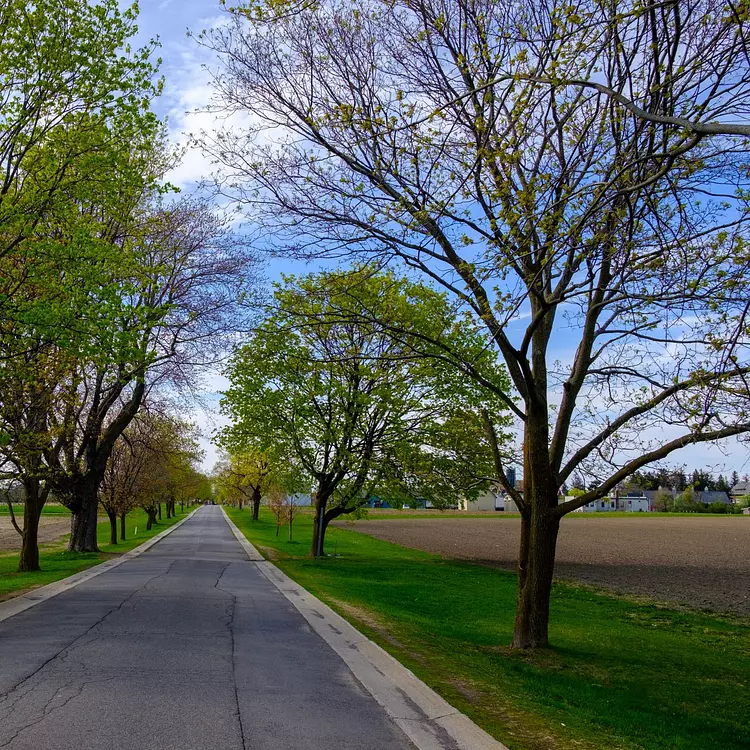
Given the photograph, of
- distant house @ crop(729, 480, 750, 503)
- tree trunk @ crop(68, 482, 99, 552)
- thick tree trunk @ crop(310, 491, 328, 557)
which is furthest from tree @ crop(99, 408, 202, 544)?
distant house @ crop(729, 480, 750, 503)

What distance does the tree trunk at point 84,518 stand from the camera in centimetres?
2667

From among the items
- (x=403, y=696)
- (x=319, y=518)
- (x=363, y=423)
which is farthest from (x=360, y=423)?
(x=403, y=696)

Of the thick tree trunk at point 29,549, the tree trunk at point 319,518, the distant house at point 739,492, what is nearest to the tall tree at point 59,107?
the thick tree trunk at point 29,549

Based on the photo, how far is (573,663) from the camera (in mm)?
10367

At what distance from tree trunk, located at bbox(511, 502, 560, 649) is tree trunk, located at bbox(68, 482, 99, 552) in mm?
20269

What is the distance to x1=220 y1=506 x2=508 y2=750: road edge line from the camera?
18.4ft

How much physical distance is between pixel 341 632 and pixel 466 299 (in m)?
5.29

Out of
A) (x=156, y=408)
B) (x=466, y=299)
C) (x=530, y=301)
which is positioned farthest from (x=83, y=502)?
(x=466, y=299)

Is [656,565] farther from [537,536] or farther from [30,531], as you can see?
[30,531]

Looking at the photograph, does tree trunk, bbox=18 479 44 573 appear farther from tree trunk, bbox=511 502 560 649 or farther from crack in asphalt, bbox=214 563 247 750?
tree trunk, bbox=511 502 560 649

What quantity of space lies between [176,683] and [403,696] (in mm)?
2116

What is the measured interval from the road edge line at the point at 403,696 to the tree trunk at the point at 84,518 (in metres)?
17.9

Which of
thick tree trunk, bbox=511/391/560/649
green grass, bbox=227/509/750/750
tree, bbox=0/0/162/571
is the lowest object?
green grass, bbox=227/509/750/750

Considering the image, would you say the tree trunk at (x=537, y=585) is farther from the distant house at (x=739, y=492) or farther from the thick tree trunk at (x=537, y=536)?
the distant house at (x=739, y=492)
